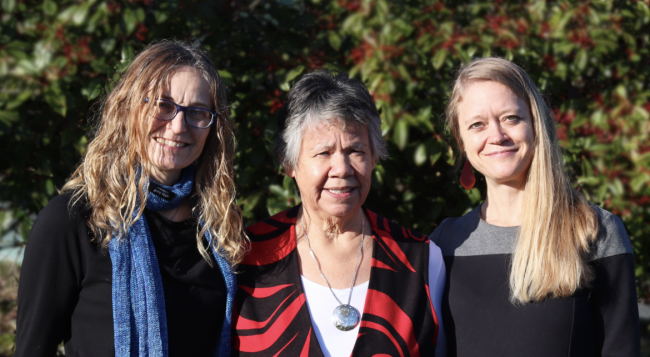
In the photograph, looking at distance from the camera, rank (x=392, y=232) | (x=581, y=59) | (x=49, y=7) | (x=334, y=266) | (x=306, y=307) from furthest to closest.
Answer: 1. (x=581, y=59)
2. (x=49, y=7)
3. (x=392, y=232)
4. (x=334, y=266)
5. (x=306, y=307)

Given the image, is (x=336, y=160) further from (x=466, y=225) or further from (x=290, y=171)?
(x=466, y=225)

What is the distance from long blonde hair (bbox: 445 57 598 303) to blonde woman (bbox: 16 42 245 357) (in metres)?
1.00

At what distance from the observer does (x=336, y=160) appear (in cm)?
216

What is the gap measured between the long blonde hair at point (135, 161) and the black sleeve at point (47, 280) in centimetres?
9

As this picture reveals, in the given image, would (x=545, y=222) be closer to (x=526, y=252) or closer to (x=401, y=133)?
(x=526, y=252)

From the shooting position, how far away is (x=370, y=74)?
256 cm

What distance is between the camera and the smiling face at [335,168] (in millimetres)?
2162

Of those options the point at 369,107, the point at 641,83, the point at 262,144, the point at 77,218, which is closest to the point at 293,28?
the point at 262,144

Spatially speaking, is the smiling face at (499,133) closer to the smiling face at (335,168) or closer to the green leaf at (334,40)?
the smiling face at (335,168)

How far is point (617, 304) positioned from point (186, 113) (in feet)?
5.19

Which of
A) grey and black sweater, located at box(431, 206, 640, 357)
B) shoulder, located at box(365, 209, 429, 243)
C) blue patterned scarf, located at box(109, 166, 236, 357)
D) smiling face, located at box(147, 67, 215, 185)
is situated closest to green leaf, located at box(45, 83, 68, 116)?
smiling face, located at box(147, 67, 215, 185)

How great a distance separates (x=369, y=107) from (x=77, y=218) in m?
1.10

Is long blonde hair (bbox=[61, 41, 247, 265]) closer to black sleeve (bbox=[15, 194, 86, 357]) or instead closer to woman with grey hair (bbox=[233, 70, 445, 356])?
black sleeve (bbox=[15, 194, 86, 357])

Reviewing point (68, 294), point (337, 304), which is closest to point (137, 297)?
point (68, 294)
